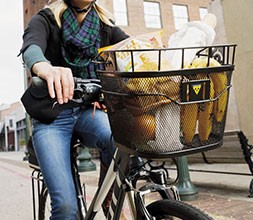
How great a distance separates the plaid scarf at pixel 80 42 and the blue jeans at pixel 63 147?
260 millimetres

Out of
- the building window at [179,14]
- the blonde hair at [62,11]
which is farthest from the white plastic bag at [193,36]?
the building window at [179,14]

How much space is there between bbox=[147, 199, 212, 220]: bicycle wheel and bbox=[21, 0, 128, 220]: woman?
0.56 metres

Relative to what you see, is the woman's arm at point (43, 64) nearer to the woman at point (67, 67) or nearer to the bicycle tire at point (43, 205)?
the woman at point (67, 67)

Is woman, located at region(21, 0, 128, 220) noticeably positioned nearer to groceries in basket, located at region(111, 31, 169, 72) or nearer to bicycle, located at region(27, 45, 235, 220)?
bicycle, located at region(27, 45, 235, 220)

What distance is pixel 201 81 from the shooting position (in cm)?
115

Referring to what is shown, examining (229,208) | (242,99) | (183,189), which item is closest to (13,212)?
(183,189)

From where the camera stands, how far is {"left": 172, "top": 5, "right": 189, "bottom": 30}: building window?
19.7 m

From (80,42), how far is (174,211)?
1082mm

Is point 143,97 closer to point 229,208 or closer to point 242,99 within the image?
point 229,208

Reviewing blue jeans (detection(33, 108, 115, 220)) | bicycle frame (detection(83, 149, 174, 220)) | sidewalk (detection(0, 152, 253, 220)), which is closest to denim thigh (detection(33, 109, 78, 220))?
blue jeans (detection(33, 108, 115, 220))

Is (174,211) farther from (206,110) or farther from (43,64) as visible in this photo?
(43,64)

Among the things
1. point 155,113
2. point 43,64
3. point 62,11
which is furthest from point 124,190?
point 62,11

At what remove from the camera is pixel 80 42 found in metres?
1.91

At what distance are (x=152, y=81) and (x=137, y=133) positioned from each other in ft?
0.67
